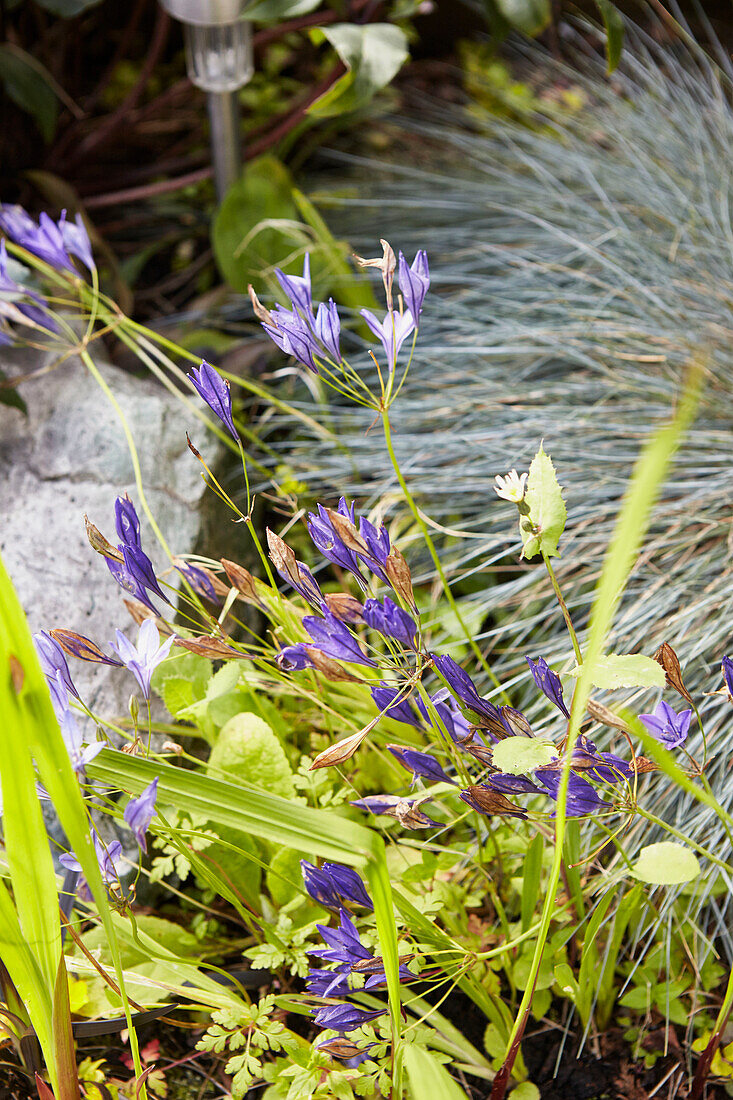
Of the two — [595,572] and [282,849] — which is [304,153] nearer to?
[595,572]

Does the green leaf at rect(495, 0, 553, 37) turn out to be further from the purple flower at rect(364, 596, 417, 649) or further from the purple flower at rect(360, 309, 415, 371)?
the purple flower at rect(364, 596, 417, 649)

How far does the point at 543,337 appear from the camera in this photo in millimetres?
1278

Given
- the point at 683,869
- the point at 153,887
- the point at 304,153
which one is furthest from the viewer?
the point at 304,153

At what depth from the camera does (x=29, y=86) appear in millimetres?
1422

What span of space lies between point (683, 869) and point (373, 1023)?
11.6 inches

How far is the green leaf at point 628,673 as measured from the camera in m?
0.54

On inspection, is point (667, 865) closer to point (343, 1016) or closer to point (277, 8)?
point (343, 1016)

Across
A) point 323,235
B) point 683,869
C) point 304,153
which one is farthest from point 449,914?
point 304,153

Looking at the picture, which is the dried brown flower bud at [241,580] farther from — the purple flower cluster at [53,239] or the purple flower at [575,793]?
the purple flower cluster at [53,239]

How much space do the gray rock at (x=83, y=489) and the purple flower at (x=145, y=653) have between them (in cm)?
35

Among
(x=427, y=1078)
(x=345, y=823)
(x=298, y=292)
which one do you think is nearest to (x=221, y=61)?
(x=298, y=292)

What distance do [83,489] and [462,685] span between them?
674 millimetres

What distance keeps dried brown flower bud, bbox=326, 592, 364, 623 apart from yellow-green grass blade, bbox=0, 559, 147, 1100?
0.58 feet

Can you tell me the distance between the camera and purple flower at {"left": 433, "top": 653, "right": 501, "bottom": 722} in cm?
57
